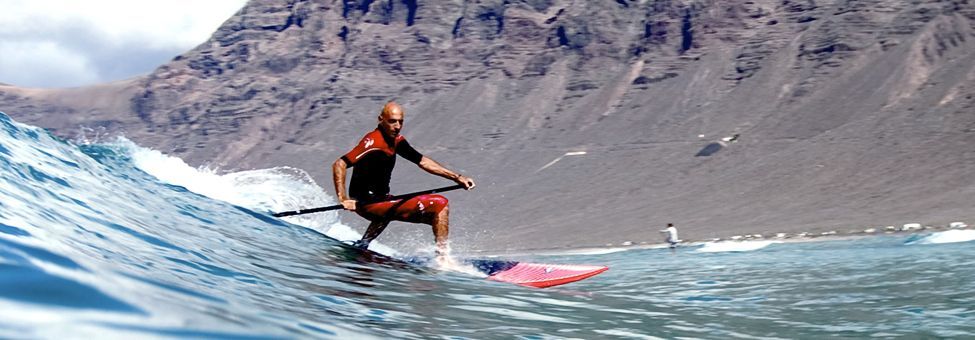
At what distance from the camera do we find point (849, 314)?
25.8 ft

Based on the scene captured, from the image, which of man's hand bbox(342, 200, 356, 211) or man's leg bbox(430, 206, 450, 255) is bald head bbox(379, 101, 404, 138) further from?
man's leg bbox(430, 206, 450, 255)

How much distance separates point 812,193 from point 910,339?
83753 millimetres

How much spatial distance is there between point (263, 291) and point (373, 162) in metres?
3.88

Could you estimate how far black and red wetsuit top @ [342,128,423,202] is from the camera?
9734 mm

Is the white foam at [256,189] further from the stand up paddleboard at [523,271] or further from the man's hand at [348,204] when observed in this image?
the man's hand at [348,204]

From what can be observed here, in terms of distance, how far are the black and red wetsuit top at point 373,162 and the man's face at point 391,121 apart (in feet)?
0.24

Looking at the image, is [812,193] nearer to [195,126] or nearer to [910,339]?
[910,339]

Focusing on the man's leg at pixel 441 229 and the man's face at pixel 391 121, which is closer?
the man's face at pixel 391 121

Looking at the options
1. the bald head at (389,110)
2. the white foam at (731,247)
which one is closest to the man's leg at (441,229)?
the bald head at (389,110)

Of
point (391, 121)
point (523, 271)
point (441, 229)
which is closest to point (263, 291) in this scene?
point (391, 121)

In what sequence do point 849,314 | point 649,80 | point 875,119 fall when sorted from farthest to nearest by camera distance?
point 649,80 → point 875,119 → point 849,314

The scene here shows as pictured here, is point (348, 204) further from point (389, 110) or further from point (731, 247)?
point (731, 247)

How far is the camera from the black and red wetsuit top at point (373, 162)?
31.9 ft

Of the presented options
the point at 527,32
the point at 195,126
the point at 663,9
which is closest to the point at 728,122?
the point at 663,9
